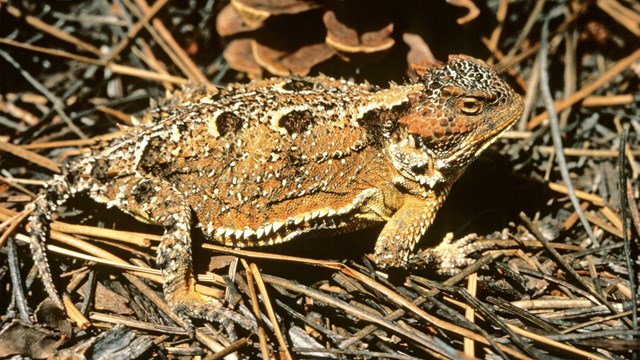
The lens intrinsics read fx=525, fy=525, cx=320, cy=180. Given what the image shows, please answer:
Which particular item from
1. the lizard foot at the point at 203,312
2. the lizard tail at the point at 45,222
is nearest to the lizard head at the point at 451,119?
the lizard foot at the point at 203,312

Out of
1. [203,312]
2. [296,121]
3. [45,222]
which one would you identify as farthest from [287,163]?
[45,222]

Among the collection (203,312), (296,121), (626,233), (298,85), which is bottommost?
(626,233)

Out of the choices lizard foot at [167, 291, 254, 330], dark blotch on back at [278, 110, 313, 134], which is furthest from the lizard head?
lizard foot at [167, 291, 254, 330]

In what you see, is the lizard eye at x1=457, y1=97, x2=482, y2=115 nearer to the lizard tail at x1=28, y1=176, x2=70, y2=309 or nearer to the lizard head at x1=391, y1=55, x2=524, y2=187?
the lizard head at x1=391, y1=55, x2=524, y2=187

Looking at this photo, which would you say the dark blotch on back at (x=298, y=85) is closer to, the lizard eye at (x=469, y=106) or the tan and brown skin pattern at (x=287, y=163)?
the tan and brown skin pattern at (x=287, y=163)

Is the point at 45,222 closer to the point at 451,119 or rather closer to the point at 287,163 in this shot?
the point at 287,163

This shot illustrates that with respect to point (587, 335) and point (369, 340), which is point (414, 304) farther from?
point (587, 335)

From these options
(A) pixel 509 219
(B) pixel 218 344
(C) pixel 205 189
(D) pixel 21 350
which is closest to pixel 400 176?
(A) pixel 509 219
